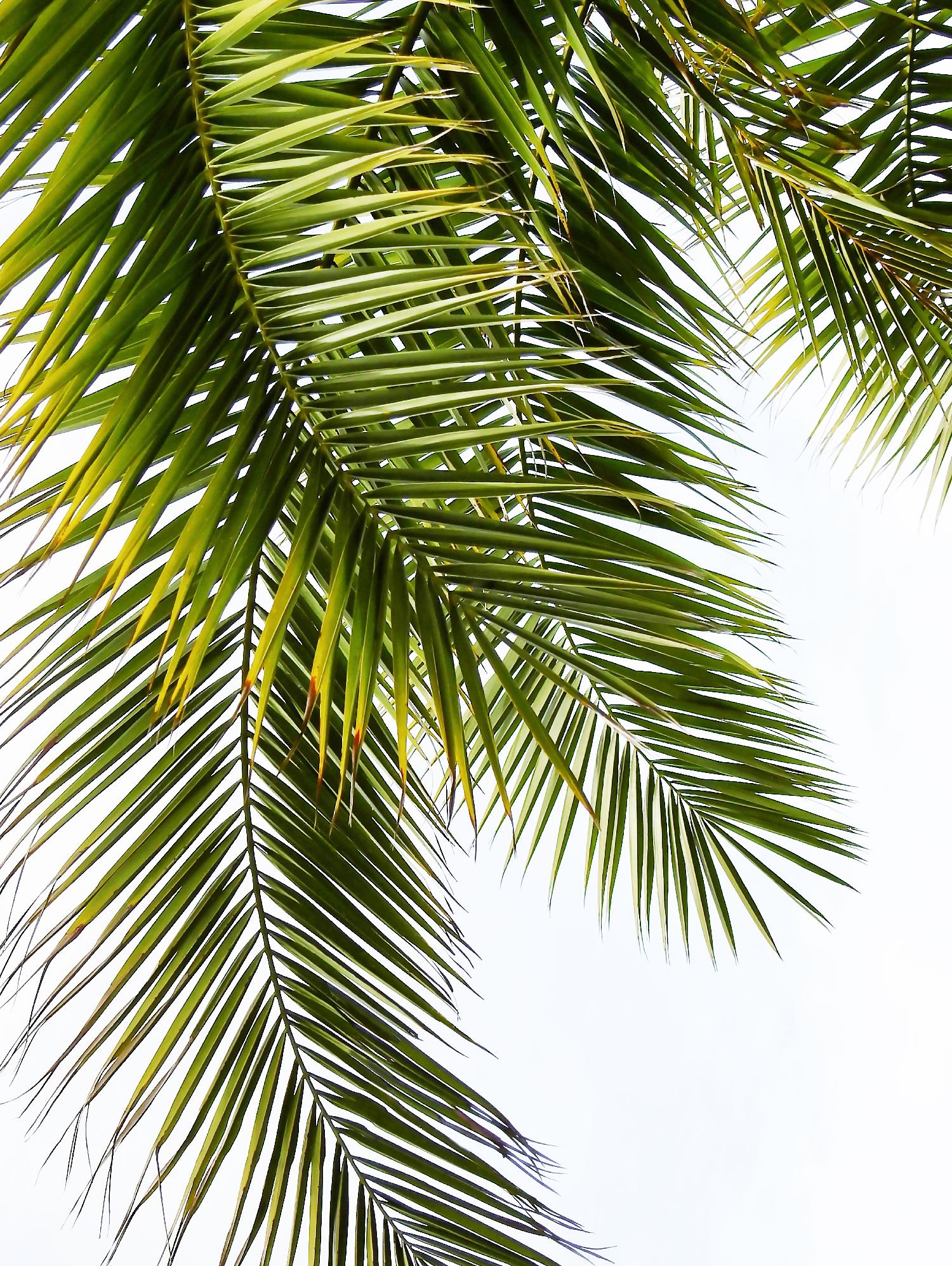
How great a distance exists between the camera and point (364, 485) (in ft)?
1.79

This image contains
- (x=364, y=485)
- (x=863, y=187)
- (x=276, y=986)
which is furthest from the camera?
(x=863, y=187)

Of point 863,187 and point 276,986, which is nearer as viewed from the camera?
point 276,986

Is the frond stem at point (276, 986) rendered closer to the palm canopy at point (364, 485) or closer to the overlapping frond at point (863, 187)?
the palm canopy at point (364, 485)

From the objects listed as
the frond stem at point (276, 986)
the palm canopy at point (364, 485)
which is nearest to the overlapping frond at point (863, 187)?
the palm canopy at point (364, 485)

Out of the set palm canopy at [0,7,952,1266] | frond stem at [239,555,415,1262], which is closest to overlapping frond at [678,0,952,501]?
palm canopy at [0,7,952,1266]

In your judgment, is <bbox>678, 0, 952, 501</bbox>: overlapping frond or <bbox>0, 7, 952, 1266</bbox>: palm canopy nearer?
<bbox>0, 7, 952, 1266</bbox>: palm canopy

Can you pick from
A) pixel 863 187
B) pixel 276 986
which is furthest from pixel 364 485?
pixel 863 187

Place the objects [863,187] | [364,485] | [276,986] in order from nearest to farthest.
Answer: [364,485] → [276,986] → [863,187]

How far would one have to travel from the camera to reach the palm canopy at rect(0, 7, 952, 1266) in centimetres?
44

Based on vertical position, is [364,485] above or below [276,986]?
above

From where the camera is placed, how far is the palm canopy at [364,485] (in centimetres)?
44

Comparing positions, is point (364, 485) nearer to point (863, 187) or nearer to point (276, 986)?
point (276, 986)

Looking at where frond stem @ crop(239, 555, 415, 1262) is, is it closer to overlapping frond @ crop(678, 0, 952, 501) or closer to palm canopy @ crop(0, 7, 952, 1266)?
palm canopy @ crop(0, 7, 952, 1266)

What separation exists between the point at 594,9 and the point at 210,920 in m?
0.77
